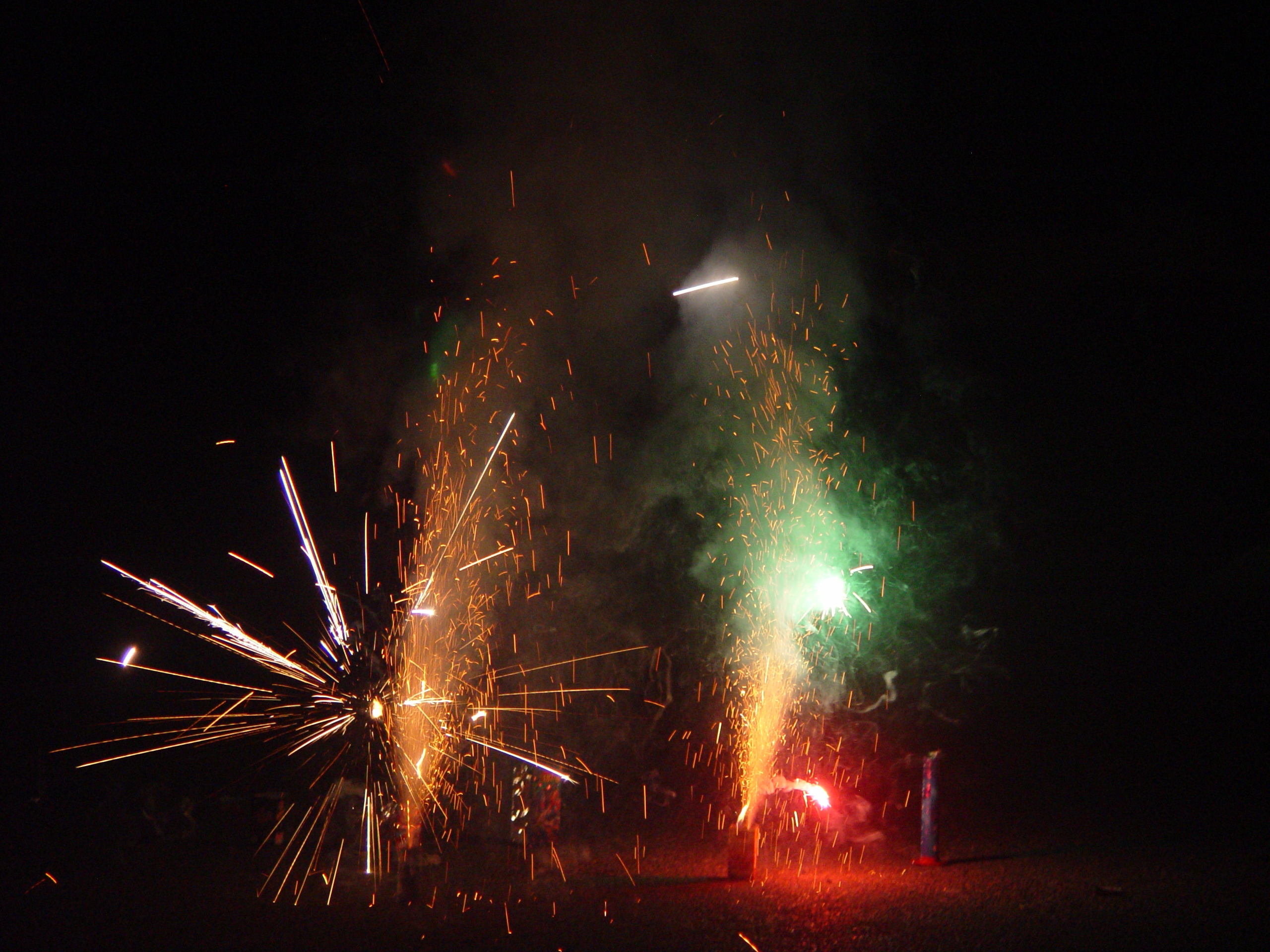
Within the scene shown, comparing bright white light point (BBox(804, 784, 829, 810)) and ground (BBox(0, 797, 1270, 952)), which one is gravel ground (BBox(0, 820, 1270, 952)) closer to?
ground (BBox(0, 797, 1270, 952))

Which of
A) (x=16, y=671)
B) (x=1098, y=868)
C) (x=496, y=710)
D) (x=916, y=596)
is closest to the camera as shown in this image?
(x=1098, y=868)

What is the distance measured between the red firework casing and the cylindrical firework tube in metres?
1.47

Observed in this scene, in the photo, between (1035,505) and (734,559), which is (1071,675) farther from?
(734,559)

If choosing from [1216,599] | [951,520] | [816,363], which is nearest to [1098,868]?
[951,520]

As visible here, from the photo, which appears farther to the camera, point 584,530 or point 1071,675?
point 1071,675

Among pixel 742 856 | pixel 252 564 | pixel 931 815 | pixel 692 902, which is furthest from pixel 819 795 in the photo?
pixel 252 564

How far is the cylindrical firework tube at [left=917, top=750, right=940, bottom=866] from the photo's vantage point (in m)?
6.47

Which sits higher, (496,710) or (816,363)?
(816,363)

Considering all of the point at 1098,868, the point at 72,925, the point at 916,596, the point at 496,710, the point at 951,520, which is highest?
the point at 951,520

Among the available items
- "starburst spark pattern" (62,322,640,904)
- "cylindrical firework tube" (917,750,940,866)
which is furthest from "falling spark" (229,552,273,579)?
"cylindrical firework tube" (917,750,940,866)

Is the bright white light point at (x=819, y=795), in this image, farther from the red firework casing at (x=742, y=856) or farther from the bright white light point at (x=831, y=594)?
the bright white light point at (x=831, y=594)

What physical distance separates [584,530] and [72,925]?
266 inches

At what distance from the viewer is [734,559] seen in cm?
1123

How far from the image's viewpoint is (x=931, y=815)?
6.57 metres
